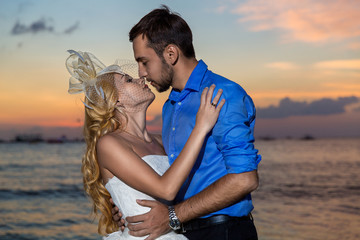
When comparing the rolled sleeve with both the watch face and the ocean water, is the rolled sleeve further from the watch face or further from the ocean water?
the ocean water

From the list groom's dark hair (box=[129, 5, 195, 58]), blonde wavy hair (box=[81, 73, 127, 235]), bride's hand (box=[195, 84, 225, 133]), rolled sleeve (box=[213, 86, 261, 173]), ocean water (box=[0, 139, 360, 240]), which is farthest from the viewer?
ocean water (box=[0, 139, 360, 240])

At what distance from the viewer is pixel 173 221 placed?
257 cm

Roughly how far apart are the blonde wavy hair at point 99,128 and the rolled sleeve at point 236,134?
106 cm

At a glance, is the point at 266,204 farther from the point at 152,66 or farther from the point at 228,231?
the point at 152,66

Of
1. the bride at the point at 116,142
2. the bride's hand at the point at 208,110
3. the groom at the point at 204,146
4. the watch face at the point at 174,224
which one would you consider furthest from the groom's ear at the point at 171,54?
the watch face at the point at 174,224

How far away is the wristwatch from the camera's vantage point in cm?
255

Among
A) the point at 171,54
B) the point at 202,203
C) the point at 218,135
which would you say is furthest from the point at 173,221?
the point at 171,54

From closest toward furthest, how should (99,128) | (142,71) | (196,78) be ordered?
(196,78)
(142,71)
(99,128)

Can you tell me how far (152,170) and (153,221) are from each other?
1.11 ft

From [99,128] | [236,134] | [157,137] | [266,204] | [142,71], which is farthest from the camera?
[266,204]

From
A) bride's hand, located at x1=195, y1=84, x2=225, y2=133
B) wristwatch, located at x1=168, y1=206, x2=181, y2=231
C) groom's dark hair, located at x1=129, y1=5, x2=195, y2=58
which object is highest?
groom's dark hair, located at x1=129, y1=5, x2=195, y2=58

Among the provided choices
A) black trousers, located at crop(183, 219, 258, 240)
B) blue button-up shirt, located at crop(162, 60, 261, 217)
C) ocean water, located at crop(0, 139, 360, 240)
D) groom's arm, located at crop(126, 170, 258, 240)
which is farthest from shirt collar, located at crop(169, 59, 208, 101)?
ocean water, located at crop(0, 139, 360, 240)

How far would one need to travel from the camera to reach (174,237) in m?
2.70

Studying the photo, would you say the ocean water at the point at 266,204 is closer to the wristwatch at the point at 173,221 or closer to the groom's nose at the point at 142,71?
the groom's nose at the point at 142,71
